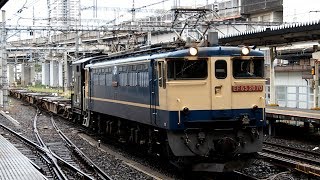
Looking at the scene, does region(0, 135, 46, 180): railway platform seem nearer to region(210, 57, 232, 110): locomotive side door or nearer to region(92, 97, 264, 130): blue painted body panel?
region(92, 97, 264, 130): blue painted body panel

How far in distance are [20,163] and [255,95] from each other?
624cm

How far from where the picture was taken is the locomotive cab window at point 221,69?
11609 mm

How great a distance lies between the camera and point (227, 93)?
1159 cm

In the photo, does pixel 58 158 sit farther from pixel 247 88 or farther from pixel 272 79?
pixel 272 79

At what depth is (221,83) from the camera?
11.6 m

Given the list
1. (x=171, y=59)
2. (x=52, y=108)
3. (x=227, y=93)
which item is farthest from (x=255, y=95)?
(x=52, y=108)

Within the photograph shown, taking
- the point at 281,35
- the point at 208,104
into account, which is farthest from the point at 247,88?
the point at 281,35

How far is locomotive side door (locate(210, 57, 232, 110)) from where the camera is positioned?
11.5 meters

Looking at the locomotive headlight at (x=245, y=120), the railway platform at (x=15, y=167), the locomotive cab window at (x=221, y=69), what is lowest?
the railway platform at (x=15, y=167)

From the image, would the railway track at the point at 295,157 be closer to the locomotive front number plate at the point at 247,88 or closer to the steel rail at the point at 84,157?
the locomotive front number plate at the point at 247,88

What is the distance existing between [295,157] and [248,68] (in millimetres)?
4158

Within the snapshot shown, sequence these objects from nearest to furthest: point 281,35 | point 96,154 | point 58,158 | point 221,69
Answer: point 221,69, point 58,158, point 96,154, point 281,35

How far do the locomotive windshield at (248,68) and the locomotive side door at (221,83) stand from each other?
0.74 ft

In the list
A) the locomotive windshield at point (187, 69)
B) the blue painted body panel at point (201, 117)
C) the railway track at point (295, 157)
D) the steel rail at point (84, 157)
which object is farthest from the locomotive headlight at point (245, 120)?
the steel rail at point (84, 157)
